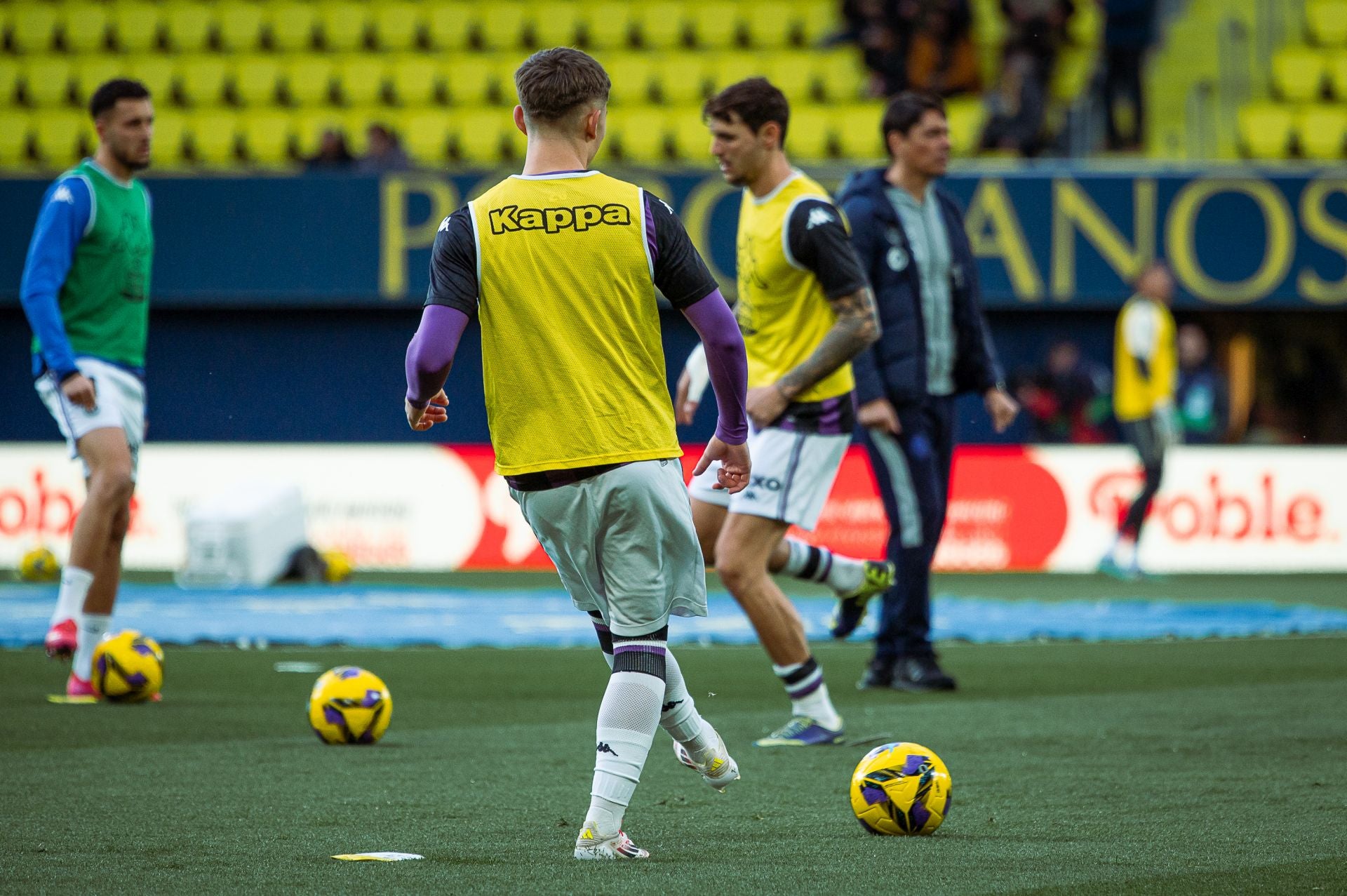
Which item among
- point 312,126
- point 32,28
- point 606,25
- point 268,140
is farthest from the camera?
point 32,28

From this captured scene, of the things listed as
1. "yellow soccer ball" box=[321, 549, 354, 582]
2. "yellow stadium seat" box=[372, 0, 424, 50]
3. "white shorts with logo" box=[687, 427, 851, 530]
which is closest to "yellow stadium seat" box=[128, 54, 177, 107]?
"yellow stadium seat" box=[372, 0, 424, 50]

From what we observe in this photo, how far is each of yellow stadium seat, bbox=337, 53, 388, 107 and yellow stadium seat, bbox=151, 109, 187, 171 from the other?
1.75 m

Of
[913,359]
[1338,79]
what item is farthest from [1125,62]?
[913,359]

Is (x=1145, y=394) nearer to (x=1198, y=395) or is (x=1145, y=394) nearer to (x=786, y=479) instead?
(x=1198, y=395)

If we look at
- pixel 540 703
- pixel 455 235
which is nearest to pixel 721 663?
pixel 540 703

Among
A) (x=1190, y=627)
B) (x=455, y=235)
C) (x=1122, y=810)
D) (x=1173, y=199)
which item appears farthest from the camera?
(x=1173, y=199)

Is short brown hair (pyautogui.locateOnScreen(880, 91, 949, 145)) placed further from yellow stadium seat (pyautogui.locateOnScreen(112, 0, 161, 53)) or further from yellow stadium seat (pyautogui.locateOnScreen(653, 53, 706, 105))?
yellow stadium seat (pyautogui.locateOnScreen(112, 0, 161, 53))

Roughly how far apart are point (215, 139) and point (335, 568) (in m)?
7.69

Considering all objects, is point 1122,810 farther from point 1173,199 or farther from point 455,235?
point 1173,199

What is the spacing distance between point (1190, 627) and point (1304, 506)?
18.0ft

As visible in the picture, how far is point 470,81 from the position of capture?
68.6ft

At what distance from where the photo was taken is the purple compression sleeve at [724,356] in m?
4.55

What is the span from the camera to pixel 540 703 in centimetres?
791

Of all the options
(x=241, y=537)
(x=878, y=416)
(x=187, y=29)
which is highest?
(x=187, y=29)
